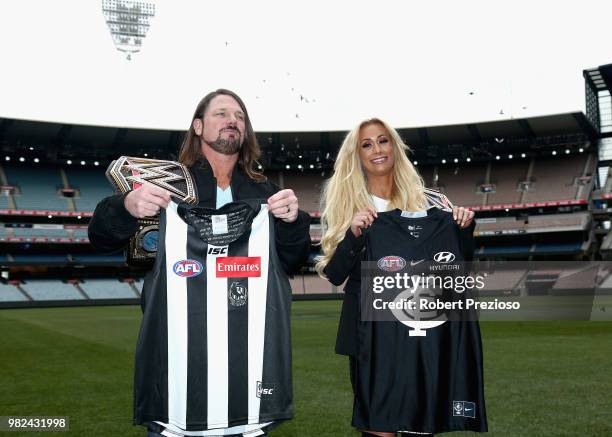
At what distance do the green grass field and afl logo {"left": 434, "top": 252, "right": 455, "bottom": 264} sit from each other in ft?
8.93

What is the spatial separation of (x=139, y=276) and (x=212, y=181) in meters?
41.7

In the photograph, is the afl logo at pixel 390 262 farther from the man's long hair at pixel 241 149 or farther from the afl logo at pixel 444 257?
the man's long hair at pixel 241 149

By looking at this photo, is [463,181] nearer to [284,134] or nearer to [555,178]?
[555,178]

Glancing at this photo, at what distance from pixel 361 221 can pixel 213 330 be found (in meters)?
0.98

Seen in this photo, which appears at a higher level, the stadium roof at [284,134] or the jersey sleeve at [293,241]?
the stadium roof at [284,134]

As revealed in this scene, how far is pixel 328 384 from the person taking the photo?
24.5ft

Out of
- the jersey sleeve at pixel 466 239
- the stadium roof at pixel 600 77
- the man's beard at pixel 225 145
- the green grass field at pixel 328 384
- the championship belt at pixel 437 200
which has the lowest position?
the green grass field at pixel 328 384

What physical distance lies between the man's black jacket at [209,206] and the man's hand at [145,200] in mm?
50

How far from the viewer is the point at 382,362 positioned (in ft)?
9.87

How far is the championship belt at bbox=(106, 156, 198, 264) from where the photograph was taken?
2.71 metres

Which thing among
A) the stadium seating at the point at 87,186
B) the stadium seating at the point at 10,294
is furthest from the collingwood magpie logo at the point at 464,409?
the stadium seating at the point at 87,186

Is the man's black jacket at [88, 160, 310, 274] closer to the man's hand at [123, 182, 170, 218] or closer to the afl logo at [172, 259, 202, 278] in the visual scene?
the man's hand at [123, 182, 170, 218]

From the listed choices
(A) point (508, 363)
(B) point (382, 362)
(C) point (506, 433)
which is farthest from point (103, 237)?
(A) point (508, 363)

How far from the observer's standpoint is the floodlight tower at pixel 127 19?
126 ft
